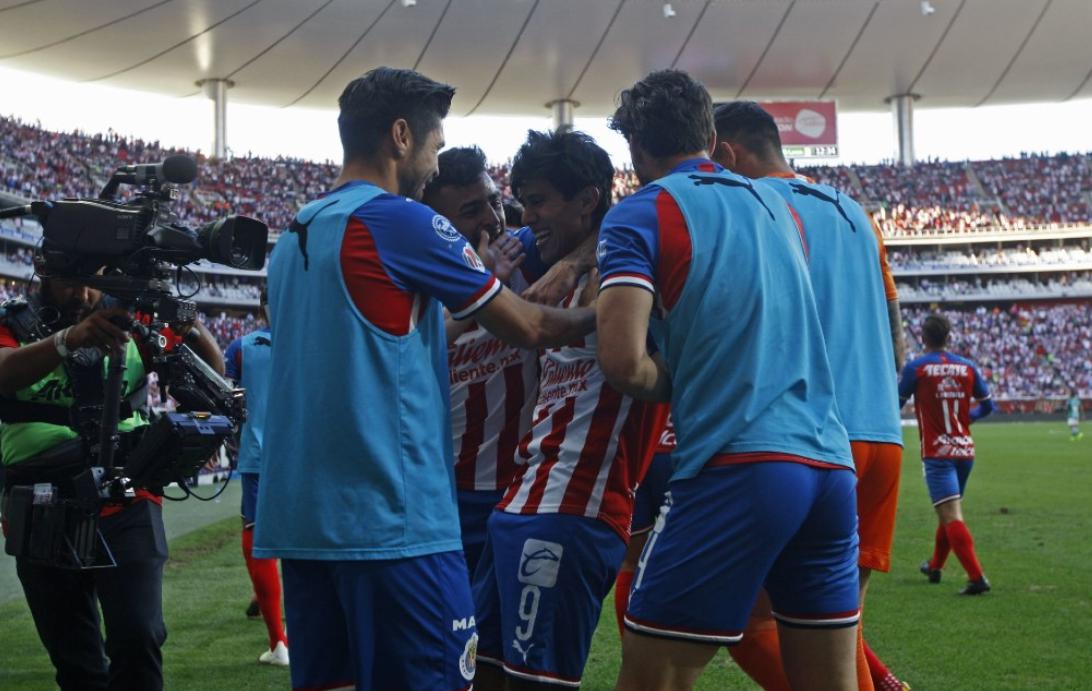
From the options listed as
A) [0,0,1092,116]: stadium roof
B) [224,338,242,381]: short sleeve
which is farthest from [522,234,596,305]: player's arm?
[0,0,1092,116]: stadium roof

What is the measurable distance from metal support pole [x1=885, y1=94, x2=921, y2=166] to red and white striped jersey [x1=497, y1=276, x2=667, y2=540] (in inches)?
2268

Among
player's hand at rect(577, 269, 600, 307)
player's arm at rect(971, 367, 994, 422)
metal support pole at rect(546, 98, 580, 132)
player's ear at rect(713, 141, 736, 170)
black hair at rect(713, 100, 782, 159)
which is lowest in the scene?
player's arm at rect(971, 367, 994, 422)

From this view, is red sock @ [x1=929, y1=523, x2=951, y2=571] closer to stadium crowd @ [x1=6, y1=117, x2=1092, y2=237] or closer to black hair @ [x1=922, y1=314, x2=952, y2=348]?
black hair @ [x1=922, y1=314, x2=952, y2=348]

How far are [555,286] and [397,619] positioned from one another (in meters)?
1.22

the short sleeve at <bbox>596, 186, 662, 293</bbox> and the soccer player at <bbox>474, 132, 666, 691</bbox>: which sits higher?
the short sleeve at <bbox>596, 186, 662, 293</bbox>

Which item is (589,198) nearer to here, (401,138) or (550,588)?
(401,138)

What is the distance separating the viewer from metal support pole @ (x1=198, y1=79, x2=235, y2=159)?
51.0 metres

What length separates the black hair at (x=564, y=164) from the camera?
3.74m

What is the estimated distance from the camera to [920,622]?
7.52 metres

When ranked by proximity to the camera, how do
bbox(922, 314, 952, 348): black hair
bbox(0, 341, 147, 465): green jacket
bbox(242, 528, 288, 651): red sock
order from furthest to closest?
bbox(922, 314, 952, 348): black hair, bbox(242, 528, 288, 651): red sock, bbox(0, 341, 147, 465): green jacket

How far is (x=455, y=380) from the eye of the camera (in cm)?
402

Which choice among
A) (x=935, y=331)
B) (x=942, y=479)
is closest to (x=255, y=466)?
(x=942, y=479)

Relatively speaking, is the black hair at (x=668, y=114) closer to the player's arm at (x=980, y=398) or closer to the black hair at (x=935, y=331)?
the black hair at (x=935, y=331)

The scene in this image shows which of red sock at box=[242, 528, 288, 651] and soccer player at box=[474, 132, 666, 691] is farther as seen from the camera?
red sock at box=[242, 528, 288, 651]
